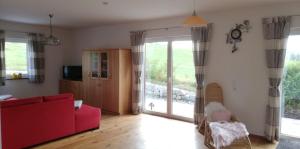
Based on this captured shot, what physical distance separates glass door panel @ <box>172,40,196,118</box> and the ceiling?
756 mm

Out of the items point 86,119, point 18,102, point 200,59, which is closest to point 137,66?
point 200,59

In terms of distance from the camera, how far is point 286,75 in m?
3.73

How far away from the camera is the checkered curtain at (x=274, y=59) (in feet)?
11.6

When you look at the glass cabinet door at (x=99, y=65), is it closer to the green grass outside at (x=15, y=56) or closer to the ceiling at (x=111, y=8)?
the ceiling at (x=111, y=8)

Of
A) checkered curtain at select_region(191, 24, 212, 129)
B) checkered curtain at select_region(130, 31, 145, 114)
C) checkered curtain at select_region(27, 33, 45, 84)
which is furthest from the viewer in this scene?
checkered curtain at select_region(27, 33, 45, 84)

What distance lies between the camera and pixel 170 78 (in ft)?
16.6

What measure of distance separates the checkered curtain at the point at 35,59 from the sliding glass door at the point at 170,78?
3115 millimetres

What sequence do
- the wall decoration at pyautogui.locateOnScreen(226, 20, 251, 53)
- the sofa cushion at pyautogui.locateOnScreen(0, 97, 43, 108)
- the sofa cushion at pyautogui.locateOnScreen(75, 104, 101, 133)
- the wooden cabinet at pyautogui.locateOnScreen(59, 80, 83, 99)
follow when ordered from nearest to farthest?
the sofa cushion at pyautogui.locateOnScreen(0, 97, 43, 108) → the wall decoration at pyautogui.locateOnScreen(226, 20, 251, 53) → the sofa cushion at pyautogui.locateOnScreen(75, 104, 101, 133) → the wooden cabinet at pyautogui.locateOnScreen(59, 80, 83, 99)

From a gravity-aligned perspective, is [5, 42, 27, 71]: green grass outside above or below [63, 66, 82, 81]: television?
above

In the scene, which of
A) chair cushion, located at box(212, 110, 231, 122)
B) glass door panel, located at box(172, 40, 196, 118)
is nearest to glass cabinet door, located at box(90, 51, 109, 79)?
glass door panel, located at box(172, 40, 196, 118)

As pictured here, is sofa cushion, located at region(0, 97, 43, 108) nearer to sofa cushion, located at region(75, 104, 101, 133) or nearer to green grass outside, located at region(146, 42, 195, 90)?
sofa cushion, located at region(75, 104, 101, 133)

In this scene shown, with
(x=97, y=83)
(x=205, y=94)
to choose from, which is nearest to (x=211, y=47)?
(x=205, y=94)

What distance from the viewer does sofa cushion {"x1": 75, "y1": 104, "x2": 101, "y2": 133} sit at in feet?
13.3

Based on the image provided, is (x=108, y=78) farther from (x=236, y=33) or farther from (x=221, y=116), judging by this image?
(x=236, y=33)
